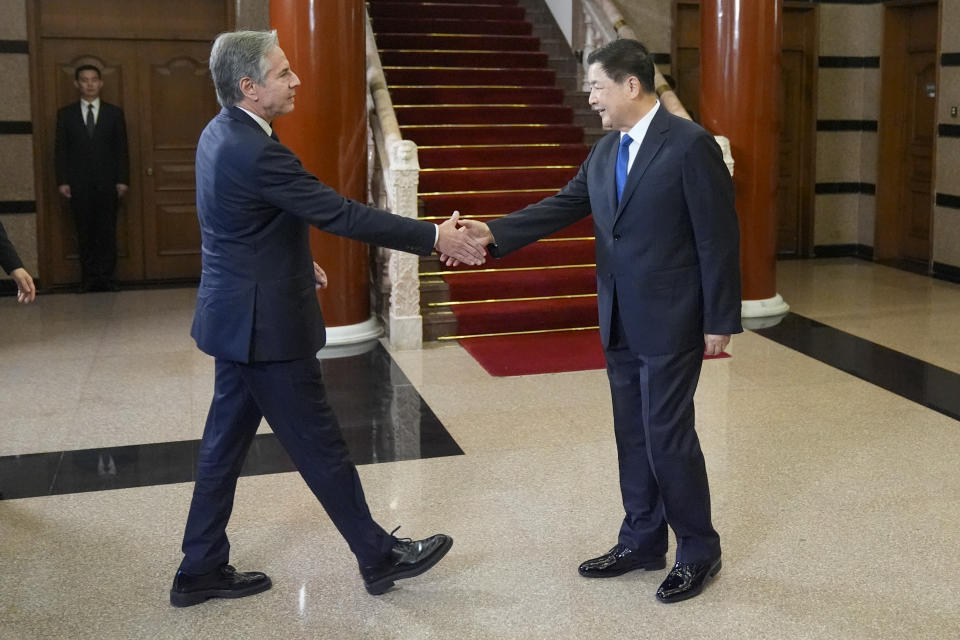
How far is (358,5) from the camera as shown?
6.93m

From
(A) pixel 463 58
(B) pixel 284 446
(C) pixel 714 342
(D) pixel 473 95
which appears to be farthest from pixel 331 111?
(C) pixel 714 342

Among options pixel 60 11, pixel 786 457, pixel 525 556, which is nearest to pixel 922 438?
pixel 786 457

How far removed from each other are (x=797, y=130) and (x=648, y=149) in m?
7.73

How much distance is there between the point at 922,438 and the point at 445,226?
274cm

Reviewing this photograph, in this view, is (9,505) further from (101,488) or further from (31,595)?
(31,595)

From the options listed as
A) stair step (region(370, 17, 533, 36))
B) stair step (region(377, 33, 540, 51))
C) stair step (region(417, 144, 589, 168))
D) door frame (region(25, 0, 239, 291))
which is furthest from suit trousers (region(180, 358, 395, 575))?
stair step (region(370, 17, 533, 36))

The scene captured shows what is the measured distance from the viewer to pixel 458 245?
3479 millimetres

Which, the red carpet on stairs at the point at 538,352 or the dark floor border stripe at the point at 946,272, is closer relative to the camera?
the red carpet on stairs at the point at 538,352

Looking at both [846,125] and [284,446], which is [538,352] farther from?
[846,125]

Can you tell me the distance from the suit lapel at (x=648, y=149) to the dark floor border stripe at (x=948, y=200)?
684 cm

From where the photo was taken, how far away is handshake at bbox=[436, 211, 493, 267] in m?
3.45

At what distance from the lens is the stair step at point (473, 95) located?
359 inches

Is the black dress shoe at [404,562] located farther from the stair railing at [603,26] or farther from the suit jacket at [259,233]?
the stair railing at [603,26]

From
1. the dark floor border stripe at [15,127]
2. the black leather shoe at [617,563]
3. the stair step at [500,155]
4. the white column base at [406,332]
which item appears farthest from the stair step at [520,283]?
the black leather shoe at [617,563]
